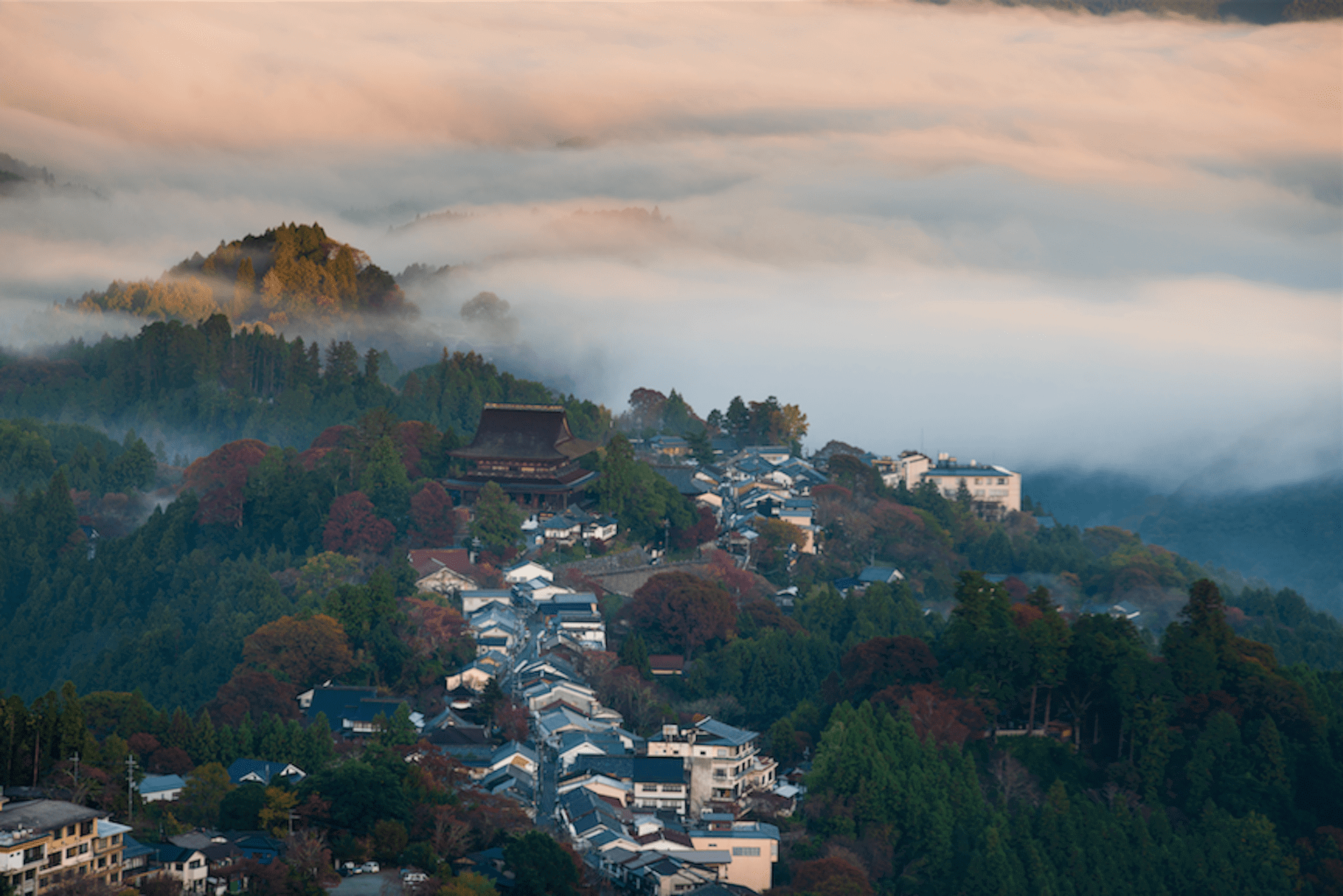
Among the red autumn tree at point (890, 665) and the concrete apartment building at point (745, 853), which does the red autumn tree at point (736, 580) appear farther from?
the concrete apartment building at point (745, 853)

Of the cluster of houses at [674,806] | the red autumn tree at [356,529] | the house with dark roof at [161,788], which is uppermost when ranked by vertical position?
the red autumn tree at [356,529]

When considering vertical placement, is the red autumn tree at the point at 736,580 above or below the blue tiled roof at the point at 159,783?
above

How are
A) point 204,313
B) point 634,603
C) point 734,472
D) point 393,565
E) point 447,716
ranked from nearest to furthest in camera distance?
point 447,716, point 634,603, point 393,565, point 734,472, point 204,313

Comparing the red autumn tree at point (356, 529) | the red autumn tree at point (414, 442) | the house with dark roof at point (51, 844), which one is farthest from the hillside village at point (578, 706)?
the red autumn tree at point (356, 529)

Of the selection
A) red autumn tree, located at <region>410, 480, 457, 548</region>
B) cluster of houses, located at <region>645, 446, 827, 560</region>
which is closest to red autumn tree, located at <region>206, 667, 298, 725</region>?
red autumn tree, located at <region>410, 480, 457, 548</region>

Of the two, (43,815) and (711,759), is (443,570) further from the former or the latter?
(43,815)

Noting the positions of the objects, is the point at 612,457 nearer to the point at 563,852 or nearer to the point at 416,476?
the point at 416,476

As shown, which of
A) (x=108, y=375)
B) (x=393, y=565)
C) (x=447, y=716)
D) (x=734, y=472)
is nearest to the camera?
(x=447, y=716)

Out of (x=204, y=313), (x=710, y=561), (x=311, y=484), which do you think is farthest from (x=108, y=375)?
(x=710, y=561)

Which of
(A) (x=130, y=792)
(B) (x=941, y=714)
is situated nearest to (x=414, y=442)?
(B) (x=941, y=714)
